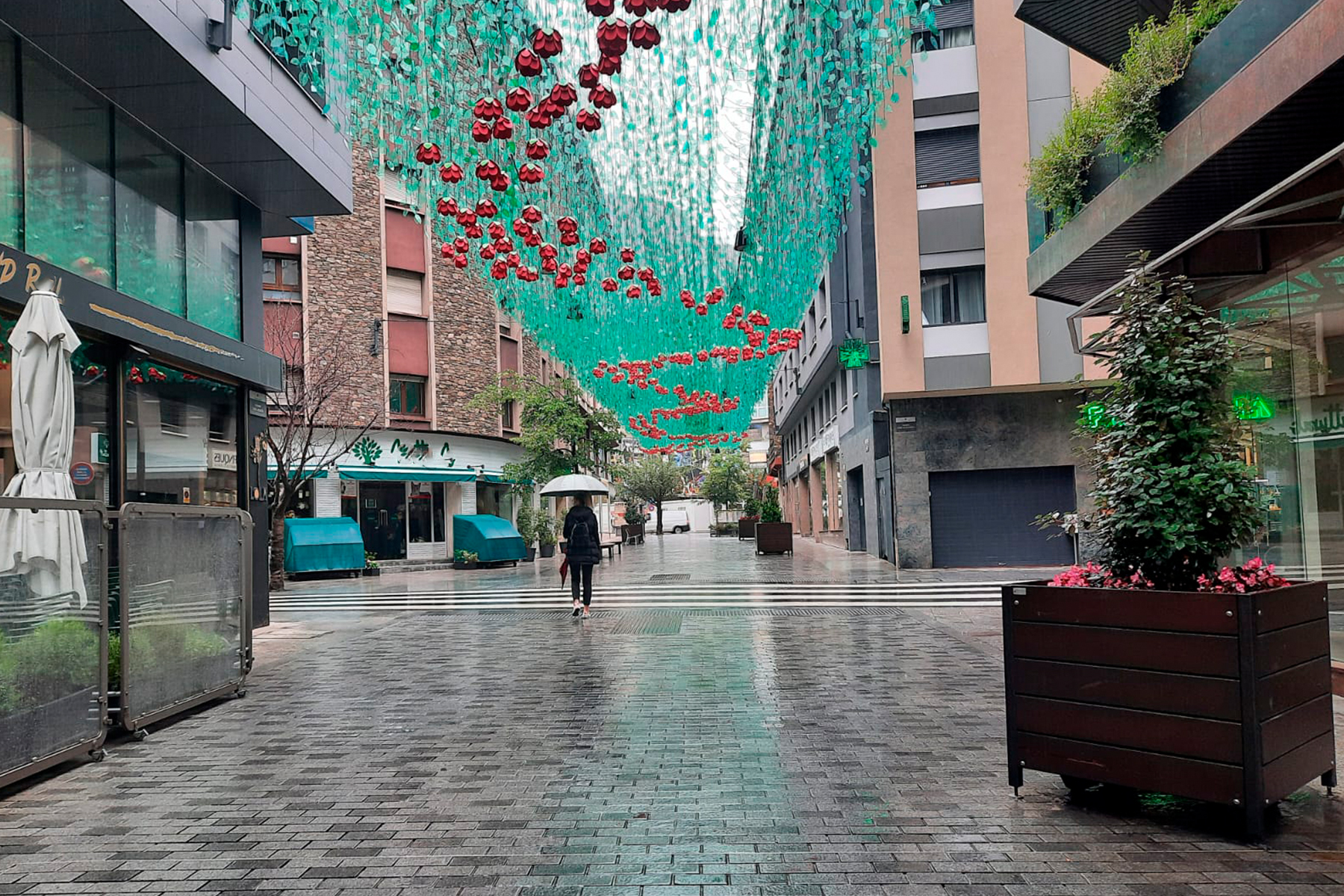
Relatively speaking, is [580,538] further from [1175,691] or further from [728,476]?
[728,476]

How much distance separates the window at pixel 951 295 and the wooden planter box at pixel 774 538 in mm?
10288

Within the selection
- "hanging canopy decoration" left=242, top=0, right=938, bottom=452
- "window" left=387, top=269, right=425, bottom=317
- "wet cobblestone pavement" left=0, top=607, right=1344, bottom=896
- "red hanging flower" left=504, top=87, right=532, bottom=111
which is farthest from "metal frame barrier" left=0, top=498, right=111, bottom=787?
"window" left=387, top=269, right=425, bottom=317

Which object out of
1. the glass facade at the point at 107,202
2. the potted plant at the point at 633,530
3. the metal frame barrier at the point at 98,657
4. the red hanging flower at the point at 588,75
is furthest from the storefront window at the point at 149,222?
the potted plant at the point at 633,530

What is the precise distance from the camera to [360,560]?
2512cm

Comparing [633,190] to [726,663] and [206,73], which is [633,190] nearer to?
[206,73]

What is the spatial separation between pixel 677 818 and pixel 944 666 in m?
4.94

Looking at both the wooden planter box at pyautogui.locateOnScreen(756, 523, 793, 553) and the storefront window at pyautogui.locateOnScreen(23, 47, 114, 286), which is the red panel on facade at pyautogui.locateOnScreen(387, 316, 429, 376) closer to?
the wooden planter box at pyautogui.locateOnScreen(756, 523, 793, 553)

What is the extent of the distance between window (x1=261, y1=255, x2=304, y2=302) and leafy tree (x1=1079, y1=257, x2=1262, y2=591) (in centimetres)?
2695

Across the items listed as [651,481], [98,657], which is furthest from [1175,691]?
[651,481]

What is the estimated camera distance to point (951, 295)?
21.6 metres

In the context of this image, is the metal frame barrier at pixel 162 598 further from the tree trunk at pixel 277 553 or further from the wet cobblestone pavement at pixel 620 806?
the tree trunk at pixel 277 553

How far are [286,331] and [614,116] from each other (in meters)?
19.0

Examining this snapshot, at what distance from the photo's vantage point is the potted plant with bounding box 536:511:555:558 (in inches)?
1260

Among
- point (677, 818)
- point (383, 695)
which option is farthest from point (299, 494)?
point (677, 818)
